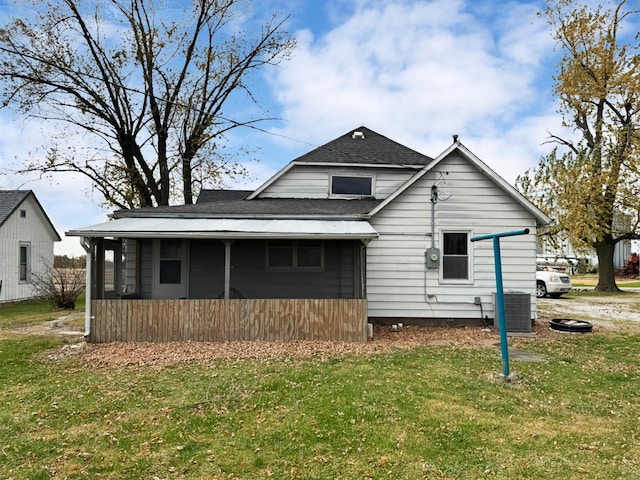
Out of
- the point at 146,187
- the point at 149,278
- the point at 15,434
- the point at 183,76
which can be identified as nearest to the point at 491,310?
the point at 149,278

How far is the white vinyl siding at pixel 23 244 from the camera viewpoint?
18094 millimetres

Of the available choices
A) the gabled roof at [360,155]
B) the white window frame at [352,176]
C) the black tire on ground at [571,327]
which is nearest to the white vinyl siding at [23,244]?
the gabled roof at [360,155]

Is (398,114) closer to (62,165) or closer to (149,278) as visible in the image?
(149,278)

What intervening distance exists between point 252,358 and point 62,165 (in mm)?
17344

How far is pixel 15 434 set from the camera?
14.9 ft

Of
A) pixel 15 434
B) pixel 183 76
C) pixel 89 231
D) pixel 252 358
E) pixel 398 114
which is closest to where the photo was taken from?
pixel 15 434

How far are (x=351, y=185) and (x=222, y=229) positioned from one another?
5.95 m

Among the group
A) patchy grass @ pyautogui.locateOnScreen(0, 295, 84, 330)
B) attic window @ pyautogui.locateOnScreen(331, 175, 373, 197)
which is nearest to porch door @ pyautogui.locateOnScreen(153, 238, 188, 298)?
patchy grass @ pyautogui.locateOnScreen(0, 295, 84, 330)

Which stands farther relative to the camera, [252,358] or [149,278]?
[149,278]

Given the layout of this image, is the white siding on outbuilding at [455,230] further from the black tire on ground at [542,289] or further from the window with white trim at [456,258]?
the black tire on ground at [542,289]

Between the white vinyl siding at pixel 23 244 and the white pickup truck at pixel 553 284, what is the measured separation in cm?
2203

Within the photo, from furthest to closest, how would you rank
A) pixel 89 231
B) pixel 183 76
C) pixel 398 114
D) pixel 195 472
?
1. pixel 183 76
2. pixel 398 114
3. pixel 89 231
4. pixel 195 472

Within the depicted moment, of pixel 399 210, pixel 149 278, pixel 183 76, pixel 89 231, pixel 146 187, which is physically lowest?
pixel 149 278

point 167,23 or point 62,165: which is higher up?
point 167,23
